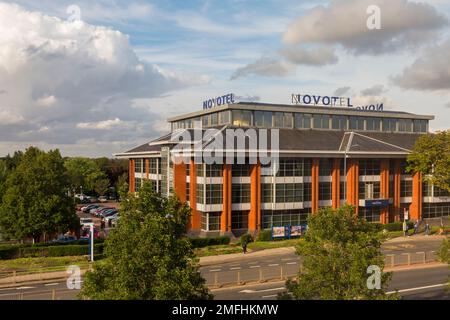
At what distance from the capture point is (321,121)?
80.7 meters

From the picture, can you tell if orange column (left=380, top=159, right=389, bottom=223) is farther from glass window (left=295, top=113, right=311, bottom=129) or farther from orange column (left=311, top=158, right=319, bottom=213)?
glass window (left=295, top=113, right=311, bottom=129)

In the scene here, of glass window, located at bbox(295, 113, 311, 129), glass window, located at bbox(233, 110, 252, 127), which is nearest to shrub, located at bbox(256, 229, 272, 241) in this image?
glass window, located at bbox(233, 110, 252, 127)

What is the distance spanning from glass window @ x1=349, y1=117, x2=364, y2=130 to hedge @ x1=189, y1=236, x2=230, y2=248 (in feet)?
117

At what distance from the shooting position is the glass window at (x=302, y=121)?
78.6 m

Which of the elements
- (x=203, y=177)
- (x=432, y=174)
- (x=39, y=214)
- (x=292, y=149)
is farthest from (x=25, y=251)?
(x=432, y=174)

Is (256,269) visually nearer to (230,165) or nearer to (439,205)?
(230,165)

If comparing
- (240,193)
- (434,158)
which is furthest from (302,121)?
(434,158)

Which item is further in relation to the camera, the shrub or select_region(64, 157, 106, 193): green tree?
select_region(64, 157, 106, 193): green tree

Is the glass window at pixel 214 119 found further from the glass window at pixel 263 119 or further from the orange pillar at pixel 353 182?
the orange pillar at pixel 353 182

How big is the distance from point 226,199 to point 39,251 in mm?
23497

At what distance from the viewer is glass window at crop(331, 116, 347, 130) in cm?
8180

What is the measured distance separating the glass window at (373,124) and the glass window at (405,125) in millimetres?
5135

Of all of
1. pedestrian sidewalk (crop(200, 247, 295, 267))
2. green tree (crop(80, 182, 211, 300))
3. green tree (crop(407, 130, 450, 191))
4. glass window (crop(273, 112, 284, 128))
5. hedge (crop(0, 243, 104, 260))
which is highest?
glass window (crop(273, 112, 284, 128))
